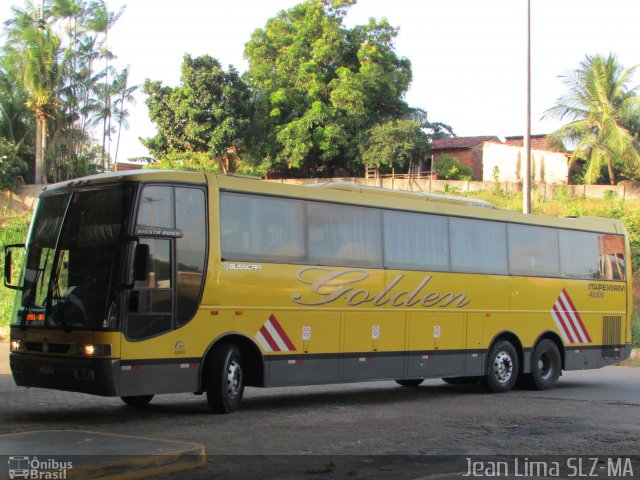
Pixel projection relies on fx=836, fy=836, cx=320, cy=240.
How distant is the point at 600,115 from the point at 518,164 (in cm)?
611

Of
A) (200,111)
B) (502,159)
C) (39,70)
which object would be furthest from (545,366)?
(39,70)

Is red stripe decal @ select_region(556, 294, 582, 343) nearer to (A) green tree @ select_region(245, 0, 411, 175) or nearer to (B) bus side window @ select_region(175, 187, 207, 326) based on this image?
(B) bus side window @ select_region(175, 187, 207, 326)

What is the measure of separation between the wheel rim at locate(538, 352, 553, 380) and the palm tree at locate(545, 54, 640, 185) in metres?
29.1

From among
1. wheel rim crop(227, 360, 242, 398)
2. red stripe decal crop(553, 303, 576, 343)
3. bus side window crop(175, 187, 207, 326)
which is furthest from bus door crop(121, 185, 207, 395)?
red stripe decal crop(553, 303, 576, 343)

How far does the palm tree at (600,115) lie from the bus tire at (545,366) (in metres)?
29.0

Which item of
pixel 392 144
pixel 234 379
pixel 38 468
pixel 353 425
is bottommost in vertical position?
pixel 353 425

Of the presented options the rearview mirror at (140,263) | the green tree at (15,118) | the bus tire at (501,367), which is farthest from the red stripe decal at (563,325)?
the green tree at (15,118)

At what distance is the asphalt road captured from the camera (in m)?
8.16

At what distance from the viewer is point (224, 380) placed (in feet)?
36.9

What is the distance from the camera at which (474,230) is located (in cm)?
1566

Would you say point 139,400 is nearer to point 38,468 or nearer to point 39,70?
point 38,468

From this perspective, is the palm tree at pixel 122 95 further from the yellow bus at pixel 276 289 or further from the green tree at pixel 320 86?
the yellow bus at pixel 276 289

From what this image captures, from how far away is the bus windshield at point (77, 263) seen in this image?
1033 cm

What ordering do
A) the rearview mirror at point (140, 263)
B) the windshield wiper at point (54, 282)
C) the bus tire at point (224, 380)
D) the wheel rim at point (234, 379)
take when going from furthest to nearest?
1. the wheel rim at point (234, 379)
2. the bus tire at point (224, 380)
3. the windshield wiper at point (54, 282)
4. the rearview mirror at point (140, 263)
